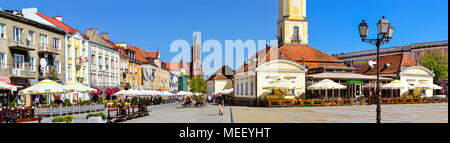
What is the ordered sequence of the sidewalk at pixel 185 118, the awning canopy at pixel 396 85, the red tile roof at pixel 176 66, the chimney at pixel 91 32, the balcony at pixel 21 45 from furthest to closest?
the red tile roof at pixel 176 66, the chimney at pixel 91 32, the awning canopy at pixel 396 85, the balcony at pixel 21 45, the sidewalk at pixel 185 118

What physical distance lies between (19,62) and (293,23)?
3563 centimetres

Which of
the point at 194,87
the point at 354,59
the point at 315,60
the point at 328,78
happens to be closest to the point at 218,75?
the point at 194,87

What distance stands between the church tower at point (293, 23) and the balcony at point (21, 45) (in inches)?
1285

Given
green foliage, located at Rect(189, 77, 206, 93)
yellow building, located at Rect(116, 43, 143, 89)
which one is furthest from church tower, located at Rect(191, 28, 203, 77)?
yellow building, located at Rect(116, 43, 143, 89)

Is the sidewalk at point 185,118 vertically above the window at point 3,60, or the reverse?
the window at point 3,60

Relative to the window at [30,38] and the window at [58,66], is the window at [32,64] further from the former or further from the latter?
the window at [58,66]

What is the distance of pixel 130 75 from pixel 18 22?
32051 mm

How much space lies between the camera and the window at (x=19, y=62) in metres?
34.0

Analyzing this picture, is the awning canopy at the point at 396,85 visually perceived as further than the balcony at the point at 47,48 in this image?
Yes

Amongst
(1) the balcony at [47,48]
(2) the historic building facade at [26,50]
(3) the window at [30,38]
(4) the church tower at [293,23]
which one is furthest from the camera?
(4) the church tower at [293,23]

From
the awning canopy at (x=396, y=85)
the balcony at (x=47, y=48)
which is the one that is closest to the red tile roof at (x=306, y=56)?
the awning canopy at (x=396, y=85)

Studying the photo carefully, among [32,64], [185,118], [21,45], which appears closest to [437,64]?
[185,118]

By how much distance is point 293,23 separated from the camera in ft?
183

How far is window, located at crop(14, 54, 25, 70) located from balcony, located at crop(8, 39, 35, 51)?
72 cm
